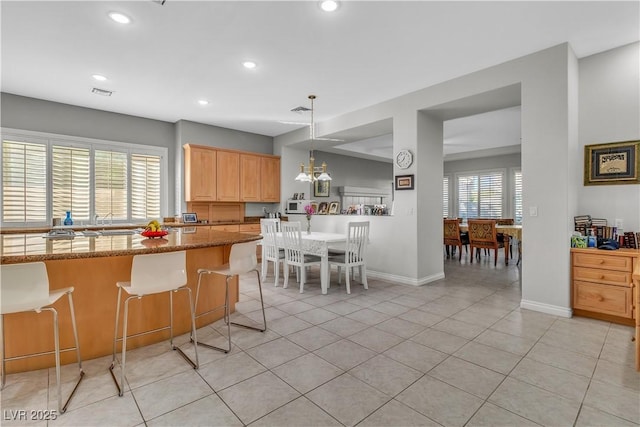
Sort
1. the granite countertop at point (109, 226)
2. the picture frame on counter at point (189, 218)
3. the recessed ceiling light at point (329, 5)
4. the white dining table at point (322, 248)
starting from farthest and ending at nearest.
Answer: the picture frame on counter at point (189, 218)
the granite countertop at point (109, 226)
the white dining table at point (322, 248)
the recessed ceiling light at point (329, 5)

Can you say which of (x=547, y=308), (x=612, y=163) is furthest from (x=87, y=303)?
(x=612, y=163)

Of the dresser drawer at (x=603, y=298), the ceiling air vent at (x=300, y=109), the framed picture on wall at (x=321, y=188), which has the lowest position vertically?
the dresser drawer at (x=603, y=298)

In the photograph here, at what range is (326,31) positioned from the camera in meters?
2.98

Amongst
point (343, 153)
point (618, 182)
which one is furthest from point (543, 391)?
point (343, 153)

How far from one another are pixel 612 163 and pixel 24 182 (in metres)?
7.62

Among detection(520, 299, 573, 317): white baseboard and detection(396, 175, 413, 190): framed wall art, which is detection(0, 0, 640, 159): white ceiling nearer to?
detection(396, 175, 413, 190): framed wall art

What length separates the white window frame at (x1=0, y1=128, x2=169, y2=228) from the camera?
4.64 metres

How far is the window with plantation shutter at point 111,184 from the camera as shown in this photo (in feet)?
17.5

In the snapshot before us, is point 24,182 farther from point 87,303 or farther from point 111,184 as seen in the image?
point 87,303

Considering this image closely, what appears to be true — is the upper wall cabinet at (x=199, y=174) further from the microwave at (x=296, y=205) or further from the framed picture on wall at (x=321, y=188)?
the framed picture on wall at (x=321, y=188)

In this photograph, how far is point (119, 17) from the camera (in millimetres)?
2746

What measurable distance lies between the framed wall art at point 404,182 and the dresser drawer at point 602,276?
211 centimetres

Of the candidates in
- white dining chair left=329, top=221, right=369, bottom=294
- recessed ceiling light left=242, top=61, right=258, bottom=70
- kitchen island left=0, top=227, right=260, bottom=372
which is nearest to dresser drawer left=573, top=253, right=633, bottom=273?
white dining chair left=329, top=221, right=369, bottom=294

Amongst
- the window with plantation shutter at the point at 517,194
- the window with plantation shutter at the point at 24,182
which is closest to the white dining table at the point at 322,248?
the window with plantation shutter at the point at 24,182
